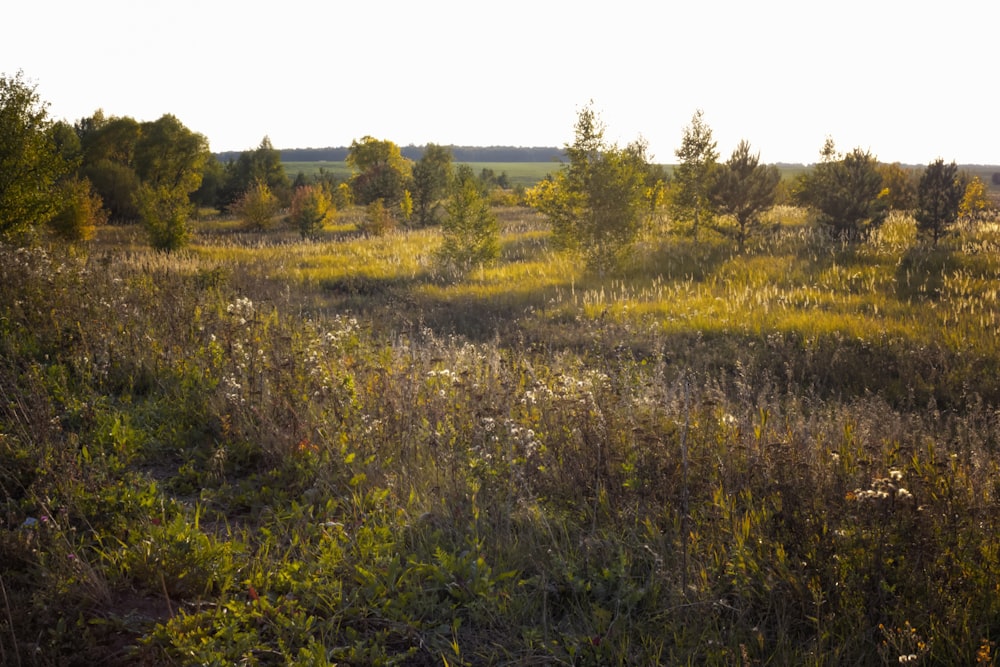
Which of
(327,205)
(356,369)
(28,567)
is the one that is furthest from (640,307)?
(327,205)

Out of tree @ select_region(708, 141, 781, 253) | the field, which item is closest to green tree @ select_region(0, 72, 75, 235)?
the field

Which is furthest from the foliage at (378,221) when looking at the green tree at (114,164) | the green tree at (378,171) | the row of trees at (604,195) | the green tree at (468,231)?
the green tree at (114,164)

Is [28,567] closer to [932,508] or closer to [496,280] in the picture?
A: [932,508]

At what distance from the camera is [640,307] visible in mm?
11141

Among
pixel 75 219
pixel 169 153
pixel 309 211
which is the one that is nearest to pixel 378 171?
pixel 169 153

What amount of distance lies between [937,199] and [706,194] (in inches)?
246

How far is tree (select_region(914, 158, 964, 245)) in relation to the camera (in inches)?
665

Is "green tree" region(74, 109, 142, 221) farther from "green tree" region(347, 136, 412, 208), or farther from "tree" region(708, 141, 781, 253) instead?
"tree" region(708, 141, 781, 253)

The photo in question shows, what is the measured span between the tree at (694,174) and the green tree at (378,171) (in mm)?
25233

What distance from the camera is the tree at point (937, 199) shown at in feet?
55.4

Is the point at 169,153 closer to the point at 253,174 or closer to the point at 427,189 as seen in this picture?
the point at 253,174

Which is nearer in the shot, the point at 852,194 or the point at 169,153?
the point at 852,194

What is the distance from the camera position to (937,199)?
55.1 ft

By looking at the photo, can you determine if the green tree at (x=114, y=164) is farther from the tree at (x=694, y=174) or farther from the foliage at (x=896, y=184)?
Answer: the foliage at (x=896, y=184)
